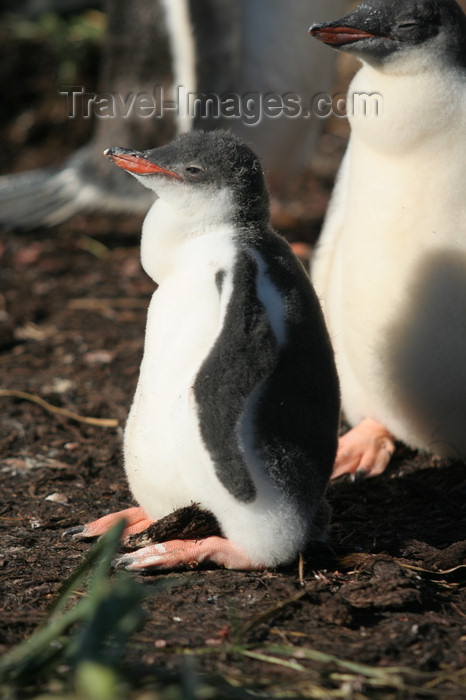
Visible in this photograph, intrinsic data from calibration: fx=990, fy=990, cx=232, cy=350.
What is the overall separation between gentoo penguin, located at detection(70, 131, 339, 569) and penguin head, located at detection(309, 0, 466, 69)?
0.56 metres

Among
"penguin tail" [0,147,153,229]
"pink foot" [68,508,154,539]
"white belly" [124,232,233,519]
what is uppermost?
"white belly" [124,232,233,519]

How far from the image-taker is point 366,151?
2.86 metres

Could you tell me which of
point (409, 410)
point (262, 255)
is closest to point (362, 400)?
point (409, 410)

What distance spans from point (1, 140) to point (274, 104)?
123 inches

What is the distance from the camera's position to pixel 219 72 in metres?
5.05

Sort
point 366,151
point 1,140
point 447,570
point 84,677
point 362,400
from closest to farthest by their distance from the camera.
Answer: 1. point 84,677
2. point 447,570
3. point 366,151
4. point 362,400
5. point 1,140

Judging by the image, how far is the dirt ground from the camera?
6.32ft

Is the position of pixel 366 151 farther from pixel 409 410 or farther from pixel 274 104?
pixel 274 104

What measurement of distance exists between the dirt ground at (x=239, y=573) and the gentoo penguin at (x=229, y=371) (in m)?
0.13

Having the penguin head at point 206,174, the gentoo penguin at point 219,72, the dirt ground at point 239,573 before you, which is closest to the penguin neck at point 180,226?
the penguin head at point 206,174

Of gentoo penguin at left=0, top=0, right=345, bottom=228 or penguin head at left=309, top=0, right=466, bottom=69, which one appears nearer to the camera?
penguin head at left=309, top=0, right=466, bottom=69

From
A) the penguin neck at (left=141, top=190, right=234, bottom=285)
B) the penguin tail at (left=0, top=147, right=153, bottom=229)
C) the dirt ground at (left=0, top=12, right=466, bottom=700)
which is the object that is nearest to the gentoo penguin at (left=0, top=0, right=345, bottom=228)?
the penguin tail at (left=0, top=147, right=153, bottom=229)

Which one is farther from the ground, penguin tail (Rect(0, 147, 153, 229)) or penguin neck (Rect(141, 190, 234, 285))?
penguin neck (Rect(141, 190, 234, 285))

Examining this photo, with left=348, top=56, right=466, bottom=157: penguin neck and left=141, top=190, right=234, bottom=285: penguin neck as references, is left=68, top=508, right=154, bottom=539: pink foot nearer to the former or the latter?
left=141, top=190, right=234, bottom=285: penguin neck
